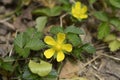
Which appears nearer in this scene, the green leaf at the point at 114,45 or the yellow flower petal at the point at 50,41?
the yellow flower petal at the point at 50,41

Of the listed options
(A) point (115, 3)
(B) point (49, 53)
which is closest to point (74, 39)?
(B) point (49, 53)

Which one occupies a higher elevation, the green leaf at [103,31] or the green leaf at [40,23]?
the green leaf at [40,23]

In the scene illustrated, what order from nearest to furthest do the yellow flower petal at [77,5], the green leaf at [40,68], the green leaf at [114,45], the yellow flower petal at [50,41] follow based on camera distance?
the green leaf at [40,68] < the yellow flower petal at [50,41] < the green leaf at [114,45] < the yellow flower petal at [77,5]

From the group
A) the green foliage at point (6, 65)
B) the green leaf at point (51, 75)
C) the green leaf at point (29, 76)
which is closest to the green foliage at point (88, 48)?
the green leaf at point (51, 75)

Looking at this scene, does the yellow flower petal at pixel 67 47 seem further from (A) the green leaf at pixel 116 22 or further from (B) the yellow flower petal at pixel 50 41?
(A) the green leaf at pixel 116 22

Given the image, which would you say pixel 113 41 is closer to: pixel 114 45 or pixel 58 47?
pixel 114 45
